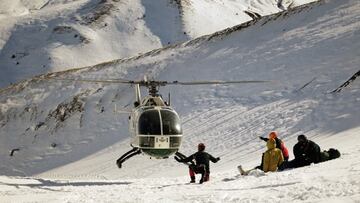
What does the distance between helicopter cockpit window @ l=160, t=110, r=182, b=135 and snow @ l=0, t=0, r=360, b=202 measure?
5.37ft

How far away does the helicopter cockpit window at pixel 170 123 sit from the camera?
16494mm

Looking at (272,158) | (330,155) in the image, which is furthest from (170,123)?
(330,155)

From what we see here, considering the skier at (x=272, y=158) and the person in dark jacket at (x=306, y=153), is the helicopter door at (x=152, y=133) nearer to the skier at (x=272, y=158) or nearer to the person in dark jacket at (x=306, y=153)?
the skier at (x=272, y=158)

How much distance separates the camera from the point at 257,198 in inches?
372

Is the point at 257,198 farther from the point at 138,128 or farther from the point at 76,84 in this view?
the point at 76,84

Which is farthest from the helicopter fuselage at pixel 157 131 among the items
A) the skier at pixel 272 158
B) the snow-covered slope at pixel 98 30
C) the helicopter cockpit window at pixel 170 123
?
the snow-covered slope at pixel 98 30

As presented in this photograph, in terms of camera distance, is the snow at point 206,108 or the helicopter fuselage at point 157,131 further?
the snow at point 206,108

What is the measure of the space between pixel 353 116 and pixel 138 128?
12.5 meters

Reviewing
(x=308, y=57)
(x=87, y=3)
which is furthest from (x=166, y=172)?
(x=87, y=3)

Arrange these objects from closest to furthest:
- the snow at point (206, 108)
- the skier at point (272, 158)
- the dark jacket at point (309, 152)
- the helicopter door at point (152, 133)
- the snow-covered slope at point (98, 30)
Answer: the dark jacket at point (309, 152) < the skier at point (272, 158) < the helicopter door at point (152, 133) < the snow at point (206, 108) < the snow-covered slope at point (98, 30)

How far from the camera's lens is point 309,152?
1415 cm

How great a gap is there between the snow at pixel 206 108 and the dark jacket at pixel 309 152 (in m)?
1.60

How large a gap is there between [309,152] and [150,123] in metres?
5.18

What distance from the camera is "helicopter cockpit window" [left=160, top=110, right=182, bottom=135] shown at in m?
16.5
